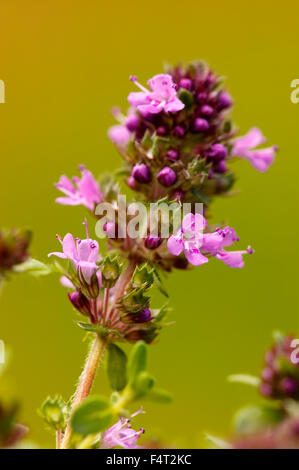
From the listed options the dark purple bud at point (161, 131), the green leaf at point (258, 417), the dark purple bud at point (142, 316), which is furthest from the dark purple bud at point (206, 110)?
the green leaf at point (258, 417)

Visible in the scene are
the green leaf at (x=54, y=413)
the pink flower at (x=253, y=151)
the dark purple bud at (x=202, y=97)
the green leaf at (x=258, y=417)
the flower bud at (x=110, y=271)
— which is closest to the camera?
the green leaf at (x=258, y=417)

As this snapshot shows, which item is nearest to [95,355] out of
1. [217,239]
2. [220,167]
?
[217,239]

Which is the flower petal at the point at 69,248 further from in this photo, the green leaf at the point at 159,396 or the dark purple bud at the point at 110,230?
the green leaf at the point at 159,396

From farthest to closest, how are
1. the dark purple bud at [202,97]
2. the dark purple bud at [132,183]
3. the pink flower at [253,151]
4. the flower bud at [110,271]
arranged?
the pink flower at [253,151]
the dark purple bud at [202,97]
the dark purple bud at [132,183]
the flower bud at [110,271]

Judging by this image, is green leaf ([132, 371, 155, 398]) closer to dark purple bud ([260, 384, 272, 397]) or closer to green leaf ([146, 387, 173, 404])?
green leaf ([146, 387, 173, 404])

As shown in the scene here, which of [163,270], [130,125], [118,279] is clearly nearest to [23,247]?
[118,279]

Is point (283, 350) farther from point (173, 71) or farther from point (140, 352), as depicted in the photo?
point (173, 71)

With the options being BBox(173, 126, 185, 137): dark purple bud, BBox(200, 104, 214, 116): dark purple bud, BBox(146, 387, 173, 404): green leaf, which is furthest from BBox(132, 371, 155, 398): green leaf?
BBox(200, 104, 214, 116): dark purple bud
